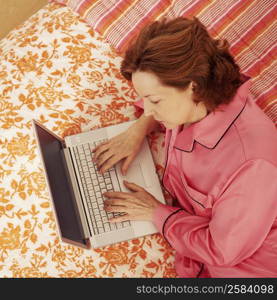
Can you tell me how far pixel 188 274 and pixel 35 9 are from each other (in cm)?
160

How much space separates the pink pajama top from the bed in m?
0.12

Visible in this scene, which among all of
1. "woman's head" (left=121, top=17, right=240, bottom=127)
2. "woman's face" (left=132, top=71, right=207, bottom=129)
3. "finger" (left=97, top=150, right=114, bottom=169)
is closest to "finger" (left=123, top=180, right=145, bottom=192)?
"finger" (left=97, top=150, right=114, bottom=169)

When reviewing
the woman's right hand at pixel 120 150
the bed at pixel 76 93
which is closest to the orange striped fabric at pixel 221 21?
the bed at pixel 76 93

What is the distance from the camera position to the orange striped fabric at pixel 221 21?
4.95 feet

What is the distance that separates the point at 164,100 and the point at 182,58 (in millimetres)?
129

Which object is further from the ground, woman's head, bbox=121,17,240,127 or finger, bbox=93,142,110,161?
woman's head, bbox=121,17,240,127

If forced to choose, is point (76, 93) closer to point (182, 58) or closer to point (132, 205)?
point (132, 205)

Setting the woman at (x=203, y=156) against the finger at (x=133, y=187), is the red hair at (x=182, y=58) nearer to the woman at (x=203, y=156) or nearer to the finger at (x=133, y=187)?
the woman at (x=203, y=156)

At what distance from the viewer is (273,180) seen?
1061mm

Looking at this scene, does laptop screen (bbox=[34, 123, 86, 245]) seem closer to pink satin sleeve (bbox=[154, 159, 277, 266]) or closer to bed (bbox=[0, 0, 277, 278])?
bed (bbox=[0, 0, 277, 278])

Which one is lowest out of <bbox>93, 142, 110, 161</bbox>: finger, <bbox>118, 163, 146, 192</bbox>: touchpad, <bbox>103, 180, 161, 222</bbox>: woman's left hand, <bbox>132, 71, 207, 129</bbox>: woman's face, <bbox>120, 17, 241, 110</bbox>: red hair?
<bbox>103, 180, 161, 222</bbox>: woman's left hand

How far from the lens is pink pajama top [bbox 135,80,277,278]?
1071 millimetres

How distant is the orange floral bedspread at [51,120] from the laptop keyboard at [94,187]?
3.2 inches

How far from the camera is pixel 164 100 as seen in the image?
3.39 feet
